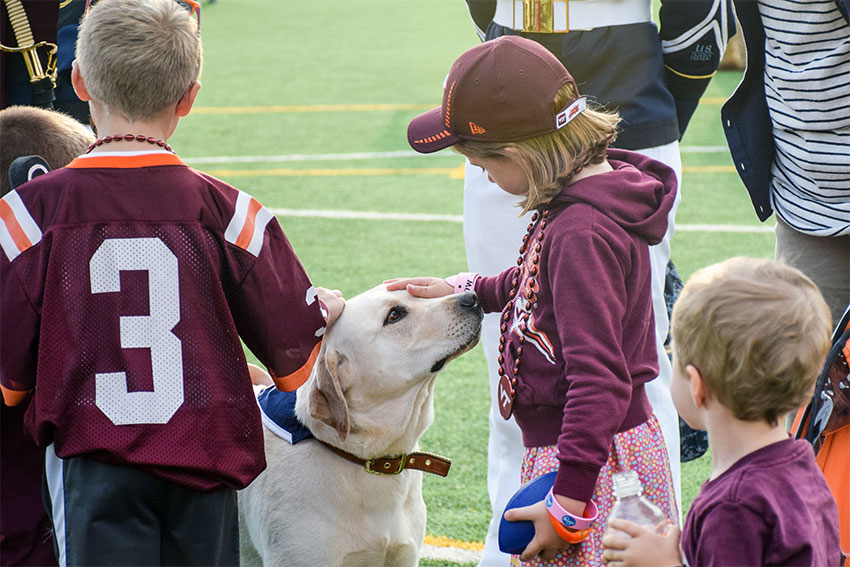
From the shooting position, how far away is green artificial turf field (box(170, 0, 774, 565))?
514 cm

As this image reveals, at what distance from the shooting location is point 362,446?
296 cm

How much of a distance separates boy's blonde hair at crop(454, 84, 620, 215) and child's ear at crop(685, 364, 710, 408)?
704 millimetres

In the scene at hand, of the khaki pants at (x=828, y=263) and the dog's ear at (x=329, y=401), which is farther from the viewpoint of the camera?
the khaki pants at (x=828, y=263)

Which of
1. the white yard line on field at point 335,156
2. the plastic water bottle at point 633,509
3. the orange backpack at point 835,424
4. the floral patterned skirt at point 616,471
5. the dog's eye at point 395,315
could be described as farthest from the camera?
the white yard line on field at point 335,156

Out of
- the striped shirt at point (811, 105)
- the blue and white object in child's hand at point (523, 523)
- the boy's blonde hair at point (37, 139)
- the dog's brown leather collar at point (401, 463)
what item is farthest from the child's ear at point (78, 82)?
the striped shirt at point (811, 105)

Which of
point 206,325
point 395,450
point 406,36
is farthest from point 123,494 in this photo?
point 406,36

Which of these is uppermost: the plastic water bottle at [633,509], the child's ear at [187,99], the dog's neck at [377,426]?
the child's ear at [187,99]

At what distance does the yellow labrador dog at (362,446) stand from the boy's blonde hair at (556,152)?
521 mm

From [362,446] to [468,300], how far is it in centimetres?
52

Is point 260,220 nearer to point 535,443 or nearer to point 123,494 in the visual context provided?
Result: point 123,494

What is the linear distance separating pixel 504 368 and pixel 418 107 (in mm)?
10671

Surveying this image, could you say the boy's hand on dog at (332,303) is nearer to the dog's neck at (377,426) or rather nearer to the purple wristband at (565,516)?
the dog's neck at (377,426)

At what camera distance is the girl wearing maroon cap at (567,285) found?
234cm

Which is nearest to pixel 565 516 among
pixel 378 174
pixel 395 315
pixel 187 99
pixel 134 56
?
pixel 395 315
